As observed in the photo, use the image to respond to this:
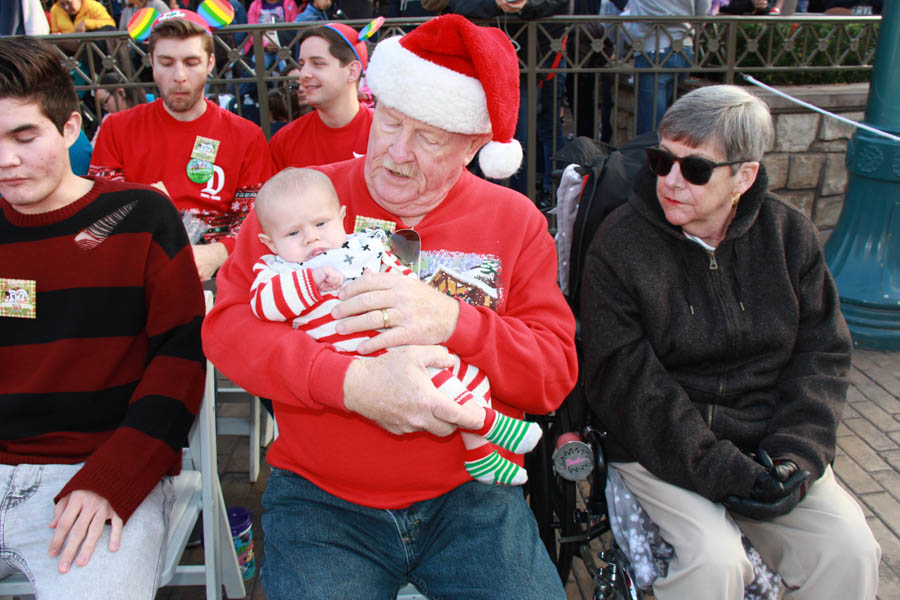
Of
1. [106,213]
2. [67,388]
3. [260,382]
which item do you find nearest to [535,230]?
[260,382]

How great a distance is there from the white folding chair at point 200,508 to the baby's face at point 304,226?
0.49 m

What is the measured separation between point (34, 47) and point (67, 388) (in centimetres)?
101

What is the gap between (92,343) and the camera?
206 centimetres

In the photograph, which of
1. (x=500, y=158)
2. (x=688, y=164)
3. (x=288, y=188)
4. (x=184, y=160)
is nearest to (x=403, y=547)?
(x=288, y=188)

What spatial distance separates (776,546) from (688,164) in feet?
4.00

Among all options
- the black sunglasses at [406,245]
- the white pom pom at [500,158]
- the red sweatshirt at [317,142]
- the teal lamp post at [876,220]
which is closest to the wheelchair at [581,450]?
the white pom pom at [500,158]

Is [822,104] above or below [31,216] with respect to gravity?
below

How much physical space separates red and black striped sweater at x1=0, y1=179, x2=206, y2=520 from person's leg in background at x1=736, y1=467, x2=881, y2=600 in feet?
5.91

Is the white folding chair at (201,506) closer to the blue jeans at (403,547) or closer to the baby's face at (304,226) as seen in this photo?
the blue jeans at (403,547)

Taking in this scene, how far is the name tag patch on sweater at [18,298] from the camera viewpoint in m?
2.03

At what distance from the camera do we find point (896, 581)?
2.74 meters

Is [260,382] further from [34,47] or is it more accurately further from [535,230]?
[34,47]

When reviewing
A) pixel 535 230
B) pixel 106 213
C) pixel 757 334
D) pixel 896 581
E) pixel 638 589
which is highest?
pixel 106 213

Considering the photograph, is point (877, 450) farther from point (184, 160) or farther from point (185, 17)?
point (185, 17)
